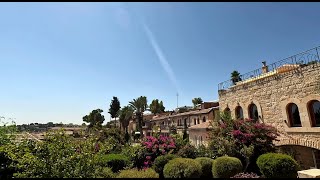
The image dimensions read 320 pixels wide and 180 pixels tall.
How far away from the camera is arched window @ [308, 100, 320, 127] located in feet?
38.7

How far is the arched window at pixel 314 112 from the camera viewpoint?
1179 cm

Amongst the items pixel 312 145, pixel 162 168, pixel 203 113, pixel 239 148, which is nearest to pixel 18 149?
pixel 162 168

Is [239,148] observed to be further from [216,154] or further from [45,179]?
[45,179]

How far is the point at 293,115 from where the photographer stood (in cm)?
1323

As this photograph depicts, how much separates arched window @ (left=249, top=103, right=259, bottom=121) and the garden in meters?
2.09

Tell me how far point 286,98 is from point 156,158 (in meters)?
8.50

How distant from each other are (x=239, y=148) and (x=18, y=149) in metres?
11.0

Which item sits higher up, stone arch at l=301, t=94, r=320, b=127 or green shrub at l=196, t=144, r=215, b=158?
stone arch at l=301, t=94, r=320, b=127

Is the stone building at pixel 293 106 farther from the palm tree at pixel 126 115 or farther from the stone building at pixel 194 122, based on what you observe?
the palm tree at pixel 126 115

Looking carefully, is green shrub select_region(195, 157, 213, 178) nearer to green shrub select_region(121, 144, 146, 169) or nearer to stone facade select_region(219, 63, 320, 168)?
green shrub select_region(121, 144, 146, 169)

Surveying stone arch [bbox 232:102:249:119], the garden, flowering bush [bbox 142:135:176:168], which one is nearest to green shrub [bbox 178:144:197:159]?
the garden

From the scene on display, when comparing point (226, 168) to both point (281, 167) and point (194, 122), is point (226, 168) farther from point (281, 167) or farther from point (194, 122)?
point (194, 122)

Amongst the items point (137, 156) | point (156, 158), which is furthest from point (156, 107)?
point (156, 158)

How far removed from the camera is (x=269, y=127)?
1337 centimetres
